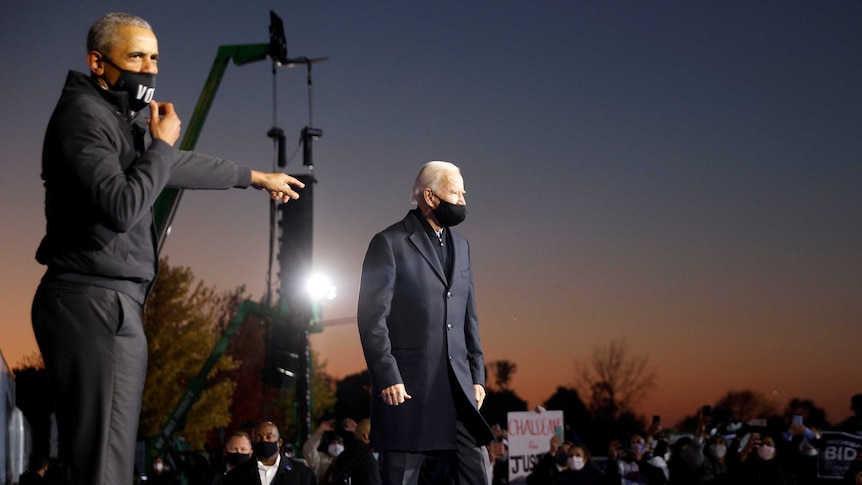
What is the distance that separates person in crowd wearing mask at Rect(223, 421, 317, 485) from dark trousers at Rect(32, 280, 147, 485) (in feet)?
24.1

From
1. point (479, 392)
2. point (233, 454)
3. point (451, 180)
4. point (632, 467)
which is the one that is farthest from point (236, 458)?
point (632, 467)

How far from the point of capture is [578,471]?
15.4 meters

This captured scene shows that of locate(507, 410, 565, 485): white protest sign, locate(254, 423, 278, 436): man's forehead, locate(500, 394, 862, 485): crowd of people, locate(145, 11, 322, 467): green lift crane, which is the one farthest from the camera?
locate(145, 11, 322, 467): green lift crane

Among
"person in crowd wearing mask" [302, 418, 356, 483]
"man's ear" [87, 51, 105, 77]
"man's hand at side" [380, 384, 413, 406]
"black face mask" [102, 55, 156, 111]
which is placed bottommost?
"person in crowd wearing mask" [302, 418, 356, 483]

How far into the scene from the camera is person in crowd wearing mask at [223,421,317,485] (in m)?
10.1

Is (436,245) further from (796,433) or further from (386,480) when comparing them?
(796,433)

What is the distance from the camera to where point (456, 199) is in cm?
566

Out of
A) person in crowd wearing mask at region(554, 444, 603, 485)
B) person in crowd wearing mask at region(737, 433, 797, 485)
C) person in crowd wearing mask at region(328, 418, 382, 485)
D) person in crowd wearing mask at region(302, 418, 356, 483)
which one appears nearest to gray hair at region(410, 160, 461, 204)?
person in crowd wearing mask at region(328, 418, 382, 485)

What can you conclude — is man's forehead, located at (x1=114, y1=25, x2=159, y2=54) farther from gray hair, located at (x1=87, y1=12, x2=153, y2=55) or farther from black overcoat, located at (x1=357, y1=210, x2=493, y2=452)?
black overcoat, located at (x1=357, y1=210, x2=493, y2=452)

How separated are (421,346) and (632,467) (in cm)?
1218

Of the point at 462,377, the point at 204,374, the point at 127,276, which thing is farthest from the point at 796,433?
the point at 204,374

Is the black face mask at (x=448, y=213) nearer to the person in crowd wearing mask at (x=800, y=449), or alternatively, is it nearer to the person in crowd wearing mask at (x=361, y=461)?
the person in crowd wearing mask at (x=361, y=461)

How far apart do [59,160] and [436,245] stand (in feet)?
9.99

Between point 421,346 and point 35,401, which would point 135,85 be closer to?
point 421,346
